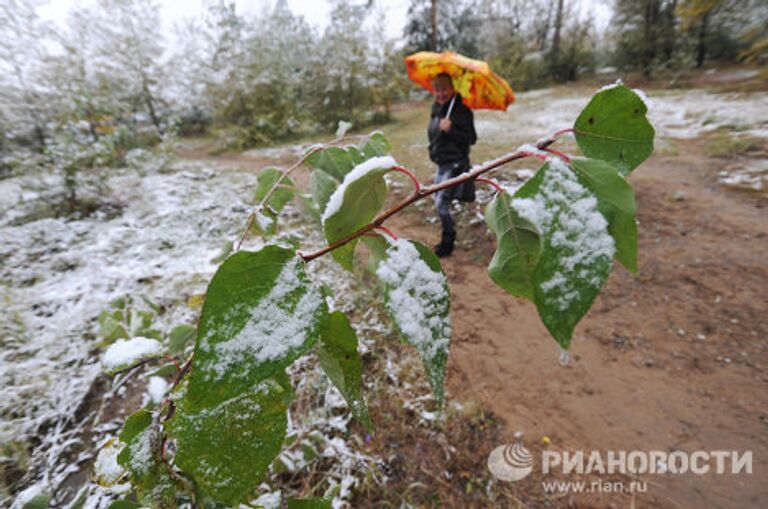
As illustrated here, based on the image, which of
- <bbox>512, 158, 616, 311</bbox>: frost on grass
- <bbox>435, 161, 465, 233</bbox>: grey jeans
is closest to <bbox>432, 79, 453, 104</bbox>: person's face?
<bbox>435, 161, 465, 233</bbox>: grey jeans

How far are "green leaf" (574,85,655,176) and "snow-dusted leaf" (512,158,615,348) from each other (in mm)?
101

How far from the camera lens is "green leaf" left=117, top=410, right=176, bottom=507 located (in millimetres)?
470

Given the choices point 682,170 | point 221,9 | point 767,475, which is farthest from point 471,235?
point 221,9

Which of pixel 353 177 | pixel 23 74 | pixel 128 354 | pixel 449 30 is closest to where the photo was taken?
pixel 353 177

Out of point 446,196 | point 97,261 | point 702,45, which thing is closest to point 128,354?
point 446,196

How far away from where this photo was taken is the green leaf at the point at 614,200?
304 mm

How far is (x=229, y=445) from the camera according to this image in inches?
14.8

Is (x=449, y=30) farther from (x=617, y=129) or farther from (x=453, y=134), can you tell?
(x=617, y=129)

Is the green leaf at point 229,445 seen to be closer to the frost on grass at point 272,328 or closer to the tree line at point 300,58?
the frost on grass at point 272,328

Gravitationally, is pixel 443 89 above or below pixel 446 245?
above

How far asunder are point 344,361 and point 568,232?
0.29m

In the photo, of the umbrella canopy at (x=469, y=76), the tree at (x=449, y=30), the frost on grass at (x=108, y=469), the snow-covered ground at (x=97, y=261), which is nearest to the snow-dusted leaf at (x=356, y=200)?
the snow-covered ground at (x=97, y=261)

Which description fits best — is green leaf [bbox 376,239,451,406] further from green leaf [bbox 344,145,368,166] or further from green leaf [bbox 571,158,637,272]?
green leaf [bbox 344,145,368,166]

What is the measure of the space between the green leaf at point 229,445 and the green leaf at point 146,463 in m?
0.15
